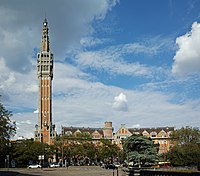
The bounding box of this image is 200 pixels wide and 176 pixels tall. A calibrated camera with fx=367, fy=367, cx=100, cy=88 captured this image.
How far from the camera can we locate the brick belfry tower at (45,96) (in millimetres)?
157625

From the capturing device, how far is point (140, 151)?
78.9m

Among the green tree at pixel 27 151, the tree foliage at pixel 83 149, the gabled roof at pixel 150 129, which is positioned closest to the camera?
the green tree at pixel 27 151

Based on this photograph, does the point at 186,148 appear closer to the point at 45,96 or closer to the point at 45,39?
the point at 45,96

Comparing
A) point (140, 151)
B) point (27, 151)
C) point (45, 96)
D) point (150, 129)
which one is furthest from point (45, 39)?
A: point (140, 151)

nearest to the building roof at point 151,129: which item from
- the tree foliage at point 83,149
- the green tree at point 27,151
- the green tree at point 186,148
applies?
the tree foliage at point 83,149

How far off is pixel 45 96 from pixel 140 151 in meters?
92.0

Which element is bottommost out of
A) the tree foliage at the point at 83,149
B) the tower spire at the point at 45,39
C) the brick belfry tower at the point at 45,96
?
the tree foliage at the point at 83,149

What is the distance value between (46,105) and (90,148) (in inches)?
1734

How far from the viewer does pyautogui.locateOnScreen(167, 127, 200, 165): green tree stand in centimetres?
7962

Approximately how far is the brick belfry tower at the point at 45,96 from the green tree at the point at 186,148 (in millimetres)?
78901

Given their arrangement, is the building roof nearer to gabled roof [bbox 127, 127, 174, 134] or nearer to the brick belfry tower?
gabled roof [bbox 127, 127, 174, 134]

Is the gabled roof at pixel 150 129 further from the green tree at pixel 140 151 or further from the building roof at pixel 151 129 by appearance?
the green tree at pixel 140 151

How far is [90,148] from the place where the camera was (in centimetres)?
12612

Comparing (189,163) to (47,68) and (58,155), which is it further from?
(47,68)
